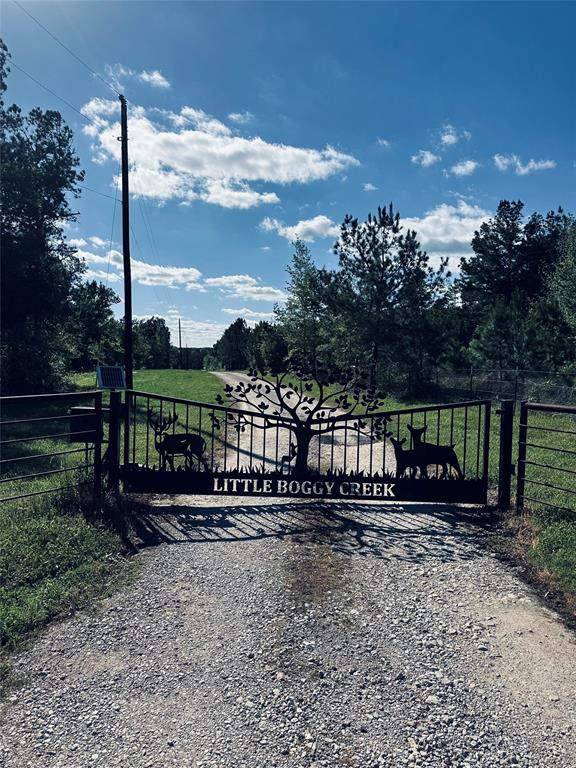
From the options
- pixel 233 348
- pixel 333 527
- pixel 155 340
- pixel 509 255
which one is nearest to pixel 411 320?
pixel 333 527

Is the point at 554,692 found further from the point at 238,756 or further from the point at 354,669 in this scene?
the point at 238,756

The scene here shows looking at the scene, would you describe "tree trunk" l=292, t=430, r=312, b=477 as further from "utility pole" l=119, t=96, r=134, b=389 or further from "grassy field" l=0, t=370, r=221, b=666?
"utility pole" l=119, t=96, r=134, b=389

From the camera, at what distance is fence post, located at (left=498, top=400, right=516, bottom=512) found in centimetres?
583

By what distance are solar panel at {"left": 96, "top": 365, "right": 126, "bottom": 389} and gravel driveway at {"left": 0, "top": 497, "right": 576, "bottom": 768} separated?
12.2ft

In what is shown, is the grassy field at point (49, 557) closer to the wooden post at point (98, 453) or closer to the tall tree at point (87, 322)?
the wooden post at point (98, 453)

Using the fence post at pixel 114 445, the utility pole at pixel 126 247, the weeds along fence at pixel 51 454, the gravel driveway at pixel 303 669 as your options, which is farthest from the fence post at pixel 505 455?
the utility pole at pixel 126 247

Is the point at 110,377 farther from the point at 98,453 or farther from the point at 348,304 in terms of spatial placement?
the point at 348,304

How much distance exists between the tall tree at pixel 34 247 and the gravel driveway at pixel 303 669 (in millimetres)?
15761

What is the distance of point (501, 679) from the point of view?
2.78 metres

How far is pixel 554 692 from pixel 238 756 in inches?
71.5

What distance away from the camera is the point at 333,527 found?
5.33 meters

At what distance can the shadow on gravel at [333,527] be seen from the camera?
4.77m

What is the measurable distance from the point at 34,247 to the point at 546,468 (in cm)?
1766

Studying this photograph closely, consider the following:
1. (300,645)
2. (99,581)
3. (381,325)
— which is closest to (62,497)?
(99,581)
